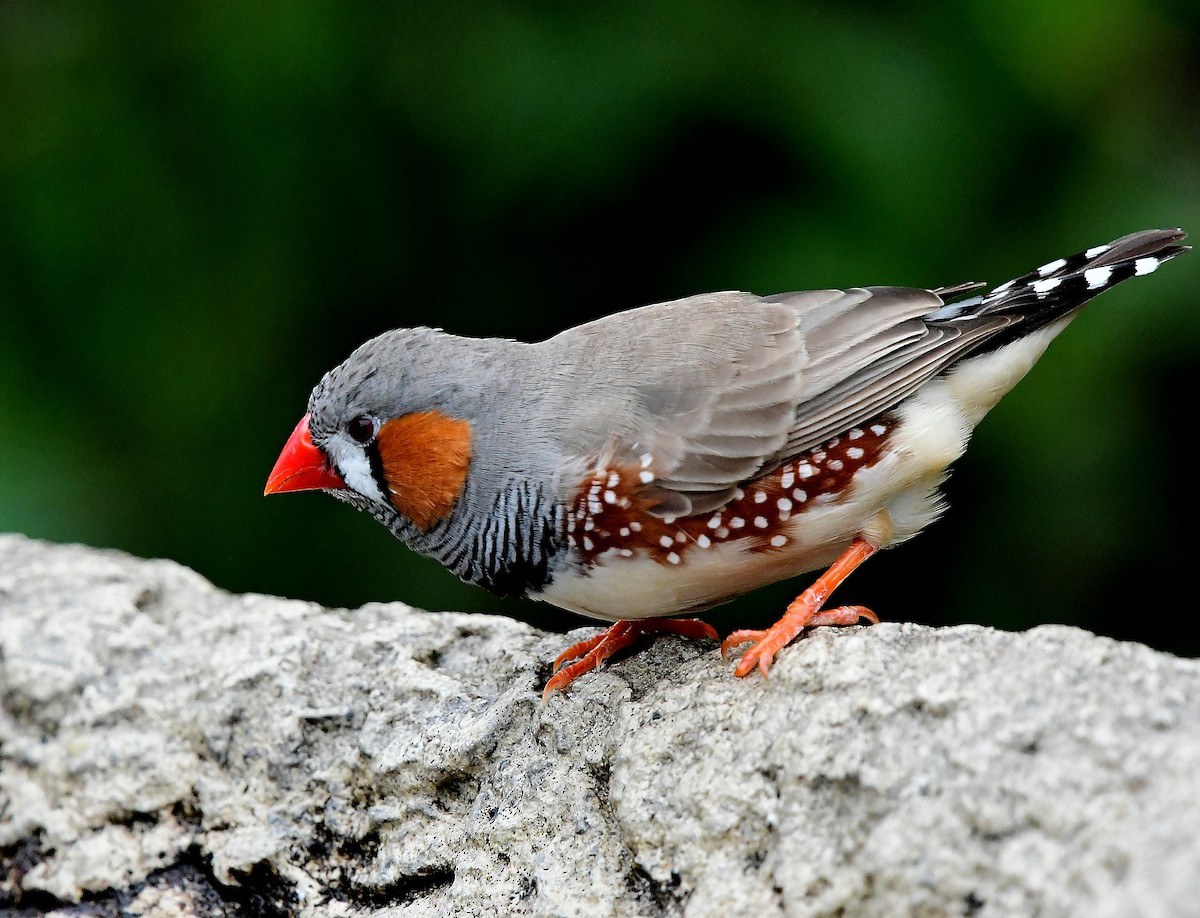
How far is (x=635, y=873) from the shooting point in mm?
2699

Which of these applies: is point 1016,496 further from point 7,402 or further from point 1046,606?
point 7,402

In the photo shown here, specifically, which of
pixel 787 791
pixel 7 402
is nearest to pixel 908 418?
pixel 787 791

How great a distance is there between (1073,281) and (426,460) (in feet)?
5.84

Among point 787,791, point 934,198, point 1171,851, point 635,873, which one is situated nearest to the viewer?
point 1171,851

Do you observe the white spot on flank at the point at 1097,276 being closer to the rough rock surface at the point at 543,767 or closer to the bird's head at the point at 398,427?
the rough rock surface at the point at 543,767

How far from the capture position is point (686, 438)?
3141mm

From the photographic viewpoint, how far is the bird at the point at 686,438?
10.2 ft

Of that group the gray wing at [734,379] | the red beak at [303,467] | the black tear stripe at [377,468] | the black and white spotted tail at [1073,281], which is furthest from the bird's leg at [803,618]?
the red beak at [303,467]

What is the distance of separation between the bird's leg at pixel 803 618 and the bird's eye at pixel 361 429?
1.13 meters

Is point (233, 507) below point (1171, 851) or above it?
above

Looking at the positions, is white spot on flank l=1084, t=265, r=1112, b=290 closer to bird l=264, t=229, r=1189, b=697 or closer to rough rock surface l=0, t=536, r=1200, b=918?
bird l=264, t=229, r=1189, b=697

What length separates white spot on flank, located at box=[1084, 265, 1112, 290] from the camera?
10.6 feet

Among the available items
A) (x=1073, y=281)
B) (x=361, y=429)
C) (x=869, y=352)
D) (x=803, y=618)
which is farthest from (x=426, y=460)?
(x=1073, y=281)

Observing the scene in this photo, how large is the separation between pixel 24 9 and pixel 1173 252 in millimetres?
4373
